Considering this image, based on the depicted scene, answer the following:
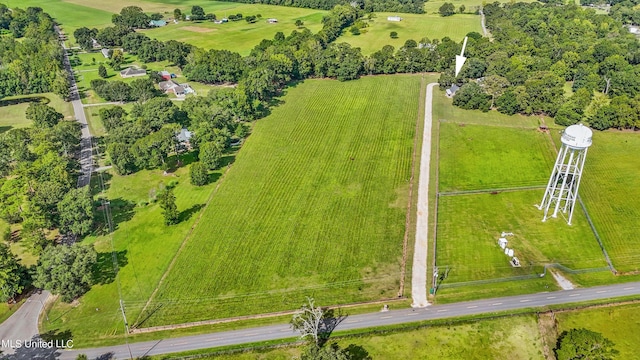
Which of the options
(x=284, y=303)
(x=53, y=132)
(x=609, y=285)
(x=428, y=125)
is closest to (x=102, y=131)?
(x=53, y=132)

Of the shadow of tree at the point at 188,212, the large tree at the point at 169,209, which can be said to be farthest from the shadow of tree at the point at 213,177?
the large tree at the point at 169,209

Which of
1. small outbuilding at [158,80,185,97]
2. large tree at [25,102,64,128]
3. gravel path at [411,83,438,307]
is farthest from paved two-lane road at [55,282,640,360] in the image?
small outbuilding at [158,80,185,97]

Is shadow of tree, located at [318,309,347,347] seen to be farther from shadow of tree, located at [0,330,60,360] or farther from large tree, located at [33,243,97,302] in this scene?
large tree, located at [33,243,97,302]

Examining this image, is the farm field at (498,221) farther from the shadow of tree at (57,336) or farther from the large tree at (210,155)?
the shadow of tree at (57,336)

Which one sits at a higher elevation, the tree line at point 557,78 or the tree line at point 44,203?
the tree line at point 557,78

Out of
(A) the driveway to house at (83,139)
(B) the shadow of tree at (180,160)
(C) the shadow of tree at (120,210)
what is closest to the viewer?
(C) the shadow of tree at (120,210)

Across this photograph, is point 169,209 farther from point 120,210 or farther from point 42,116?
point 42,116

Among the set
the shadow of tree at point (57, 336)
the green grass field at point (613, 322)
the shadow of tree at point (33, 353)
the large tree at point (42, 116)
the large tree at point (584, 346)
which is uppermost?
the large tree at point (42, 116)
